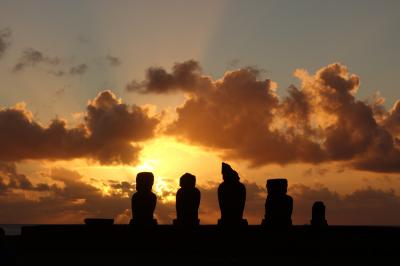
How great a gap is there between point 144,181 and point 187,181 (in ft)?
5.92

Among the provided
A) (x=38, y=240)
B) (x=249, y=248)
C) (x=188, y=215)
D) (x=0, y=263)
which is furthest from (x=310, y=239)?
(x=0, y=263)

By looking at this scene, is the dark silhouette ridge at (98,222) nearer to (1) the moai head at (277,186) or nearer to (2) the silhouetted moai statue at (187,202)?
(2) the silhouetted moai statue at (187,202)

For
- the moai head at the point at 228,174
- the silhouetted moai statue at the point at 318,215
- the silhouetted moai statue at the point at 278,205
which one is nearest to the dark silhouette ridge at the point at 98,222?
the moai head at the point at 228,174

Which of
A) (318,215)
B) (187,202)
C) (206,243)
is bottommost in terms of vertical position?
(206,243)

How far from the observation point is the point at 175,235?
81.6 ft

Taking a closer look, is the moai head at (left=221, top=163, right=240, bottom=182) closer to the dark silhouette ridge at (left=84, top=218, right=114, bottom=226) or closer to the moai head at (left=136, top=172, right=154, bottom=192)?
the moai head at (left=136, top=172, right=154, bottom=192)

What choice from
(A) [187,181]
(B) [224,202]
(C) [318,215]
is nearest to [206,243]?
(B) [224,202]

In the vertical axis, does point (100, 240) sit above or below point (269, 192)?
below

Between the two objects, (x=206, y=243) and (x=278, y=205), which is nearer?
(x=206, y=243)

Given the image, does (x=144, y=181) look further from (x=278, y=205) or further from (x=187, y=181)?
(x=278, y=205)

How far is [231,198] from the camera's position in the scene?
85.1 ft

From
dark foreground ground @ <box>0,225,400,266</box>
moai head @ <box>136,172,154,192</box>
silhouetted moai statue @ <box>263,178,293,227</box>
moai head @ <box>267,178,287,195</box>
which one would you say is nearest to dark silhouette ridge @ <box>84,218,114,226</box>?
dark foreground ground @ <box>0,225,400,266</box>

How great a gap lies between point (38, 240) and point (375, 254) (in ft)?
41.0

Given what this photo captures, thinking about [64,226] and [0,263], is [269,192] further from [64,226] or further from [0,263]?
[0,263]
